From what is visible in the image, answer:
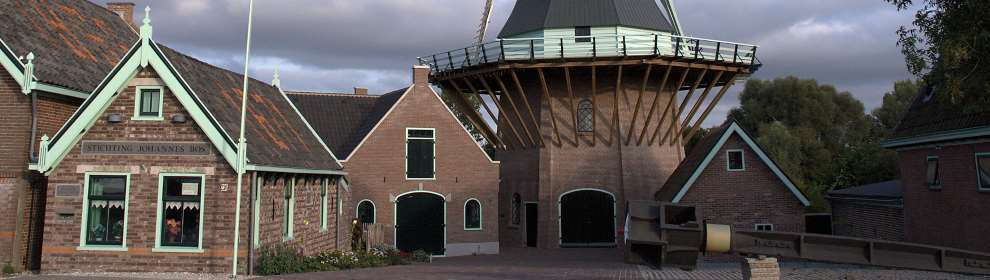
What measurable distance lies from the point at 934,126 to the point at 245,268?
1666cm

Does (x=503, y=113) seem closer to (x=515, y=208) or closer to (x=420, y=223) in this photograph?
(x=515, y=208)

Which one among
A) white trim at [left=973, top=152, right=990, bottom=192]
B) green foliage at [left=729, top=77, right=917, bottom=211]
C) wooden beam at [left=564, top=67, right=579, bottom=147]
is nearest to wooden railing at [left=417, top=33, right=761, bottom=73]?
wooden beam at [left=564, top=67, right=579, bottom=147]

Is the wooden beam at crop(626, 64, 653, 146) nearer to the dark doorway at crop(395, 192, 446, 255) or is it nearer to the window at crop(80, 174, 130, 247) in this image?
the dark doorway at crop(395, 192, 446, 255)

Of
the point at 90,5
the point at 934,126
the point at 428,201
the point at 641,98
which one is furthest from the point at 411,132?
the point at 934,126

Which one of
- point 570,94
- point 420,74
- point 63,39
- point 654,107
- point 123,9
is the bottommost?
point 654,107

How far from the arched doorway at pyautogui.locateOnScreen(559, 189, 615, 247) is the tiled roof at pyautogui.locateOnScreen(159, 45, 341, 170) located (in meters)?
8.96

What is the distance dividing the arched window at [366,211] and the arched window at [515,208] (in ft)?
20.6

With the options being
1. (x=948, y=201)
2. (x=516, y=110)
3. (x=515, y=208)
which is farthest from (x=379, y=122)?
(x=948, y=201)

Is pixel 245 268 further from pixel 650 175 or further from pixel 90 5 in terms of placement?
pixel 650 175

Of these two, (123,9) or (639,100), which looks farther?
(639,100)

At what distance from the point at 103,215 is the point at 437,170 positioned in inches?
396

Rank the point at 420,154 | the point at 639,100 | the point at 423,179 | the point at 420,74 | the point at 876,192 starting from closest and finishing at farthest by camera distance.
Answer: the point at 423,179 < the point at 420,154 < the point at 876,192 < the point at 420,74 < the point at 639,100

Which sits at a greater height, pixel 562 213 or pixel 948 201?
pixel 948 201

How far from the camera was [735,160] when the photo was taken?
19438 millimetres
